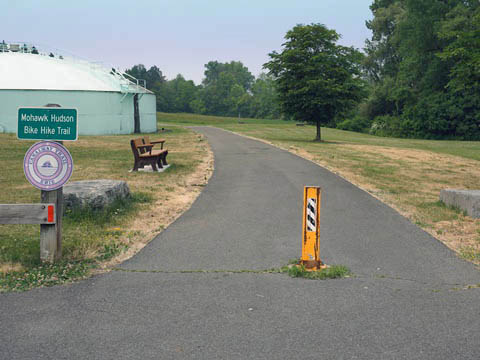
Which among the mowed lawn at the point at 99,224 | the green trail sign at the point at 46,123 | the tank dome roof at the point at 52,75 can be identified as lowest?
the mowed lawn at the point at 99,224

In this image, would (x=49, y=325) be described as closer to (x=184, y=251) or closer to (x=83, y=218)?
(x=184, y=251)

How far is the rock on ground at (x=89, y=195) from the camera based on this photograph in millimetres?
8633

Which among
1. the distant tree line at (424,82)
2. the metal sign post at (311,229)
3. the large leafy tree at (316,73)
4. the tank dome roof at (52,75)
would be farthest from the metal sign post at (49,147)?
the distant tree line at (424,82)

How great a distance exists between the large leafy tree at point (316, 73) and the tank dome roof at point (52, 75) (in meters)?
15.8

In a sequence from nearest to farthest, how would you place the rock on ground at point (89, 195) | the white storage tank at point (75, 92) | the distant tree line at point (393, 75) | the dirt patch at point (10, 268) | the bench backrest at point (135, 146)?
1. the dirt patch at point (10, 268)
2. the rock on ground at point (89, 195)
3. the bench backrest at point (135, 146)
4. the distant tree line at point (393, 75)
5. the white storage tank at point (75, 92)

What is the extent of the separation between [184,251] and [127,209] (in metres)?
2.99

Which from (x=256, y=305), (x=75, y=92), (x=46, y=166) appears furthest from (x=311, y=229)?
(x=75, y=92)

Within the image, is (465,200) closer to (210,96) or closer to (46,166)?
(46,166)

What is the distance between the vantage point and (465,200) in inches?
379

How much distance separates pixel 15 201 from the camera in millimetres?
10180

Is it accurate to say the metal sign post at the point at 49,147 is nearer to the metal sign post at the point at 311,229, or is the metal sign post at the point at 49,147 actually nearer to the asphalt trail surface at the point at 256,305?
the asphalt trail surface at the point at 256,305

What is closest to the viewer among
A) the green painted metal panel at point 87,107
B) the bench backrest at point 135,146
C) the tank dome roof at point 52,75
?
the bench backrest at point 135,146

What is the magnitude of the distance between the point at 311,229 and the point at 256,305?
1510 millimetres

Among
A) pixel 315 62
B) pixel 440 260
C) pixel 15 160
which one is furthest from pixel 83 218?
pixel 315 62
